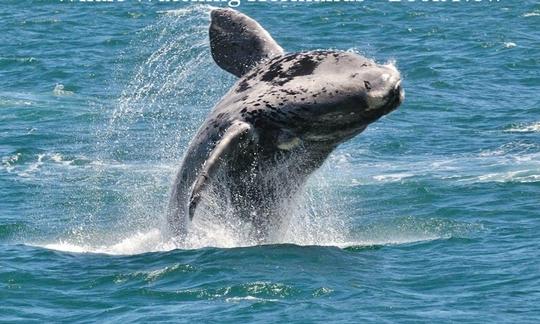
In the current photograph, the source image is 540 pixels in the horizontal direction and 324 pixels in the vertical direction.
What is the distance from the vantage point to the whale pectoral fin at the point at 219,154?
21562 millimetres

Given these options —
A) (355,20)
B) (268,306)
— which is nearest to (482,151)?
(268,306)

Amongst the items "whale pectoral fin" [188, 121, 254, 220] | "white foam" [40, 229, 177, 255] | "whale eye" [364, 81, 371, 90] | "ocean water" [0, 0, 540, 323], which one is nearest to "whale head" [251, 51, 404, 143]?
"whale eye" [364, 81, 371, 90]

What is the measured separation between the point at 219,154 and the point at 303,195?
4.59 meters

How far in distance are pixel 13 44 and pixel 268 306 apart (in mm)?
48793

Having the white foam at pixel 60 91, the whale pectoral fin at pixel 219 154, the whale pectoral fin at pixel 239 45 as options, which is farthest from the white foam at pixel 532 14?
the whale pectoral fin at pixel 219 154

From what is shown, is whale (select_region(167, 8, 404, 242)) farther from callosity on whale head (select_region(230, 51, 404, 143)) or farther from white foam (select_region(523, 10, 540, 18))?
white foam (select_region(523, 10, 540, 18))

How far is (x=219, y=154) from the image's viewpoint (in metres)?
21.8

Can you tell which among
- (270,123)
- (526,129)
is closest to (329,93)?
A: (270,123)

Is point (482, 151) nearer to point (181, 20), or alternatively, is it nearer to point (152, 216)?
point (152, 216)

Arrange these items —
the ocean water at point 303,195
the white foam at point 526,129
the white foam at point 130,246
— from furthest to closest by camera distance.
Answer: the white foam at point 526,129 → the white foam at point 130,246 → the ocean water at point 303,195

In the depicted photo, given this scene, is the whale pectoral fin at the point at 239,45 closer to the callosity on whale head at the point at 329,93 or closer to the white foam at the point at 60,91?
the callosity on whale head at the point at 329,93

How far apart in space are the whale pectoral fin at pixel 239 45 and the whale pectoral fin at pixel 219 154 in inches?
101

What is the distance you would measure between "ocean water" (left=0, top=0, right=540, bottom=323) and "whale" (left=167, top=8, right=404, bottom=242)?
0.97 metres

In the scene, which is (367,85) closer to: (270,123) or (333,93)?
(333,93)
